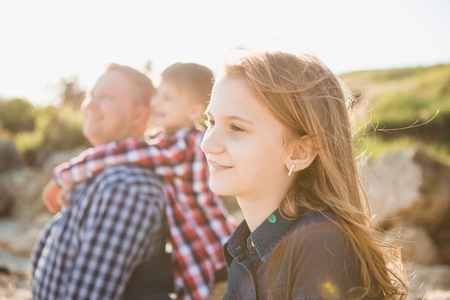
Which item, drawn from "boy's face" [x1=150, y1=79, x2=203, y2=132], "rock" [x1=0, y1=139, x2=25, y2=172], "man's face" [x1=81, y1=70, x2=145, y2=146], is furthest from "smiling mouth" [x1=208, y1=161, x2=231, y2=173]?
"rock" [x1=0, y1=139, x2=25, y2=172]

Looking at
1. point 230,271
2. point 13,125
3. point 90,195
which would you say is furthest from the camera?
point 13,125

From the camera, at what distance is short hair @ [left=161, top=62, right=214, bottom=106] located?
323 centimetres

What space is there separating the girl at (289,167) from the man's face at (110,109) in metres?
1.60

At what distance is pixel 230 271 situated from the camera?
73.5 inches

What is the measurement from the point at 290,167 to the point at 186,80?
172cm

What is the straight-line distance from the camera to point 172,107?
3.18 metres

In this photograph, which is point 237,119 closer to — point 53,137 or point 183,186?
point 183,186

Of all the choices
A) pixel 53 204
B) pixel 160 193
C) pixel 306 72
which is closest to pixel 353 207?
pixel 306 72

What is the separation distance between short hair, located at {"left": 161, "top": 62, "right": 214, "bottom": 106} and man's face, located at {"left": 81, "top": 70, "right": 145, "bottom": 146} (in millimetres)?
279

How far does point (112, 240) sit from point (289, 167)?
1350 mm

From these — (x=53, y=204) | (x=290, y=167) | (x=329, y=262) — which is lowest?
(x=53, y=204)

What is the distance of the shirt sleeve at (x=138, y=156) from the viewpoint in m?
2.87

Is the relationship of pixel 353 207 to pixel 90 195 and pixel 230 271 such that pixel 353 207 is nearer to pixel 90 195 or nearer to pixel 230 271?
pixel 230 271

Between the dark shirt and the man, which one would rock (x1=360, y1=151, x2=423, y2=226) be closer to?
the man
